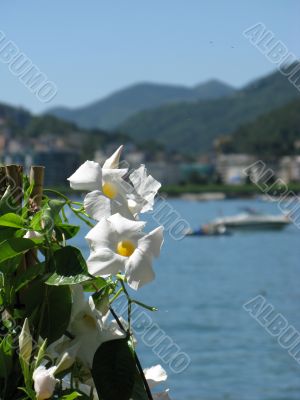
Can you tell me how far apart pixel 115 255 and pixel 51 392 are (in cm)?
16

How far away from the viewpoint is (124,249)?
99 cm

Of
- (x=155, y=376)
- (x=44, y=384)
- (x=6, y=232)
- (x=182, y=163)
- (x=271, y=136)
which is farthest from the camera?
(x=182, y=163)

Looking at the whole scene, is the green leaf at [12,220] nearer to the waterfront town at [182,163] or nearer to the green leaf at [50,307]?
the green leaf at [50,307]

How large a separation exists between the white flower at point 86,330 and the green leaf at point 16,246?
78 mm

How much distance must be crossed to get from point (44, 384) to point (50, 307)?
0.39ft

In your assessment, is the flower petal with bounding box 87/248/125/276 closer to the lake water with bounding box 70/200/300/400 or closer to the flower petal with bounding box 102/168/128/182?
the flower petal with bounding box 102/168/128/182

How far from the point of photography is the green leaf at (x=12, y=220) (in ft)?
3.32

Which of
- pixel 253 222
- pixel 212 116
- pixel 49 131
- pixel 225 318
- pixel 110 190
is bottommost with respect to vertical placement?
pixel 49 131

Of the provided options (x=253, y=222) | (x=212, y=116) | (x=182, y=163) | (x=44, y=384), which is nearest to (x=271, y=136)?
(x=182, y=163)

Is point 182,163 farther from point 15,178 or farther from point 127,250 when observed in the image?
point 127,250

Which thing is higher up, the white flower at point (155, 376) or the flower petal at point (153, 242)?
the flower petal at point (153, 242)

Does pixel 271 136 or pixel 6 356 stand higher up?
pixel 6 356

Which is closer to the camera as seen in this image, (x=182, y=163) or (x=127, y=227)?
(x=127, y=227)

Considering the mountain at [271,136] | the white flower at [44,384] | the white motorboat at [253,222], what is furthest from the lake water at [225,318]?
the mountain at [271,136]
